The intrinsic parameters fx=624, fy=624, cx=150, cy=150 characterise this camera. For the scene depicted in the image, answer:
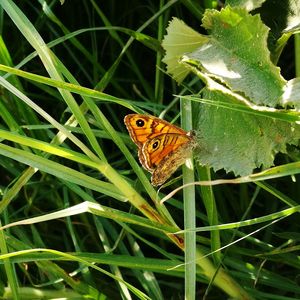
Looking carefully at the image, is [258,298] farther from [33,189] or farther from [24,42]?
[24,42]

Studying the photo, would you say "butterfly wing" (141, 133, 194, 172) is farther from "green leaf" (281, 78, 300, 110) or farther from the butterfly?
"green leaf" (281, 78, 300, 110)

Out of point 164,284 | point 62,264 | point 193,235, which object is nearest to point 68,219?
point 62,264

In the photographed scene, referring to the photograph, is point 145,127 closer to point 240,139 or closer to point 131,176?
point 240,139

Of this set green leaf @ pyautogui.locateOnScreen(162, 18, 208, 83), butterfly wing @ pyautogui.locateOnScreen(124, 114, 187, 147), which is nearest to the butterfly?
butterfly wing @ pyautogui.locateOnScreen(124, 114, 187, 147)

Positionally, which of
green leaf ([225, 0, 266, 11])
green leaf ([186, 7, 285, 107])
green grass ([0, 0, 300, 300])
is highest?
green leaf ([225, 0, 266, 11])

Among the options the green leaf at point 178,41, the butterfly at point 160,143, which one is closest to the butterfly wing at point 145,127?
the butterfly at point 160,143

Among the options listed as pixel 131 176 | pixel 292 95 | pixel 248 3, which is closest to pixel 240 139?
pixel 292 95

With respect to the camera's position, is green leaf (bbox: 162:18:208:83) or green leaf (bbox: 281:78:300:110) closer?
green leaf (bbox: 281:78:300:110)
